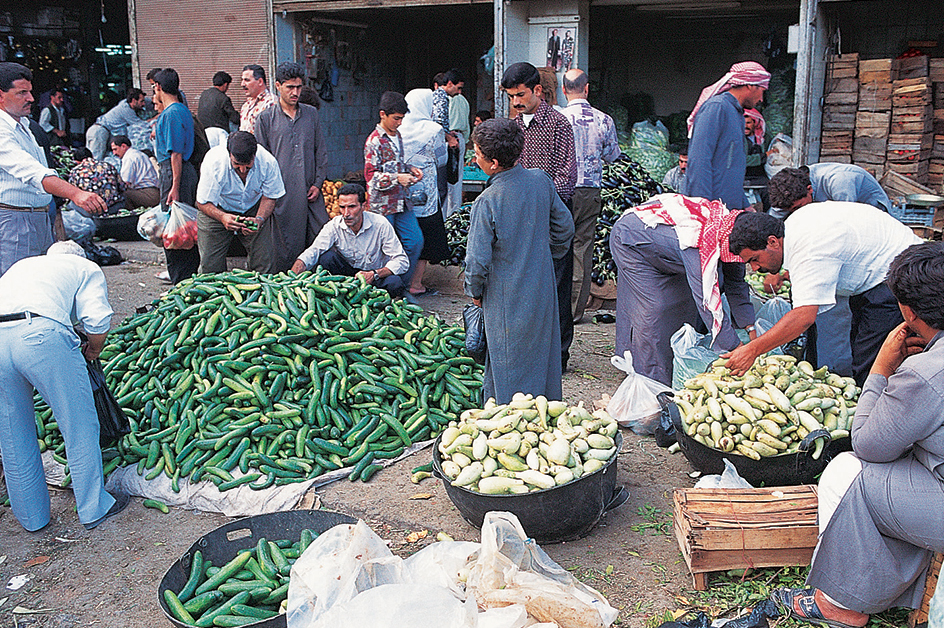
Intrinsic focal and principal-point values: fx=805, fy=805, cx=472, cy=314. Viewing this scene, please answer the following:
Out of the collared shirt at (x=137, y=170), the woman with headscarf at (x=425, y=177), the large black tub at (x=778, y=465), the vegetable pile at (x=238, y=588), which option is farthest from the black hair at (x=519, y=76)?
the collared shirt at (x=137, y=170)

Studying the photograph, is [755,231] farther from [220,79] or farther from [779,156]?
[220,79]

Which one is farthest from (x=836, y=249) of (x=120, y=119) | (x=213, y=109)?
(x=120, y=119)

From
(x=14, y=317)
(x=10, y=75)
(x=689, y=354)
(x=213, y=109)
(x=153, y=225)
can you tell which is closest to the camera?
(x=14, y=317)

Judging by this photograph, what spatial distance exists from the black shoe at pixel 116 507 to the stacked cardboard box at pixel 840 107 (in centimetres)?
844

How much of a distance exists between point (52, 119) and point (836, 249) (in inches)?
564

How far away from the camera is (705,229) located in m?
5.04

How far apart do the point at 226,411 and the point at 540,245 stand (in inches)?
89.1

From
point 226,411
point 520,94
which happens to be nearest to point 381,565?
point 226,411

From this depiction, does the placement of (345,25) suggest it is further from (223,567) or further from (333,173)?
(223,567)

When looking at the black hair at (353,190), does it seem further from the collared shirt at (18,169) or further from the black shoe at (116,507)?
the black shoe at (116,507)

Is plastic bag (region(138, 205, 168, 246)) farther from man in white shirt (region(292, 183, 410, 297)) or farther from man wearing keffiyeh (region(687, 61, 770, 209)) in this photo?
man wearing keffiyeh (region(687, 61, 770, 209))

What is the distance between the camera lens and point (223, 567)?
11.9 ft

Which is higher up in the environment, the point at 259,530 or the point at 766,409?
the point at 766,409

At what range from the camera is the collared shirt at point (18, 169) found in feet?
17.9
